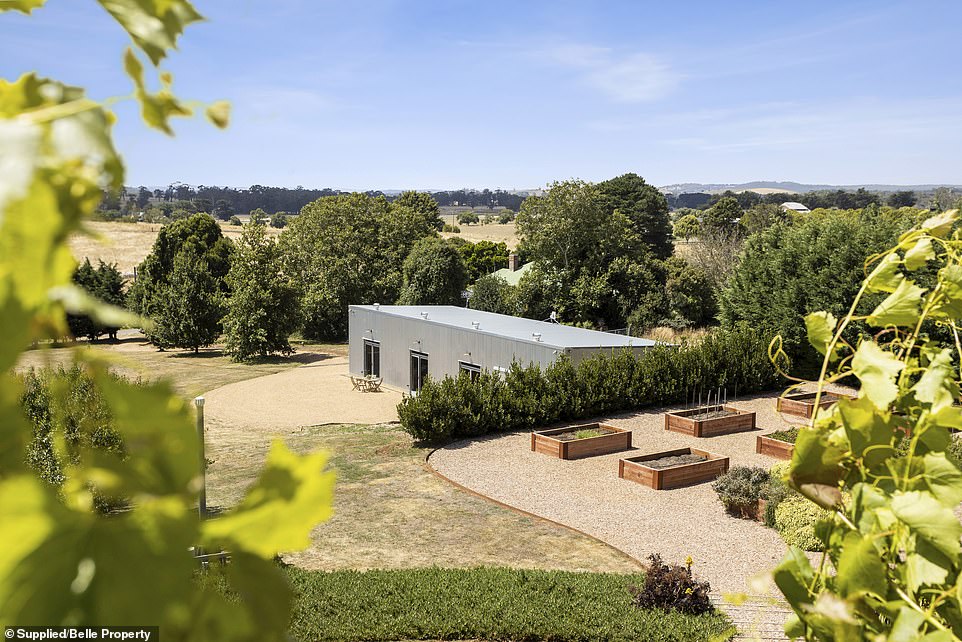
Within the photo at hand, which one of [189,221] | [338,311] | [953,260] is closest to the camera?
[953,260]

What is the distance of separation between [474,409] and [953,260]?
52.0 feet

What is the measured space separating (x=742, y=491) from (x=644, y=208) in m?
46.3

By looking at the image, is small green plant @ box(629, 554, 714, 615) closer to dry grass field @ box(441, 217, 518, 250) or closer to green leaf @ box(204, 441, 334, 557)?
green leaf @ box(204, 441, 334, 557)

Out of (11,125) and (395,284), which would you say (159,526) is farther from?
(395,284)

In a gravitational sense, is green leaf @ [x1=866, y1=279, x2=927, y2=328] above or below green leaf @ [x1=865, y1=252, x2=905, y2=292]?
below

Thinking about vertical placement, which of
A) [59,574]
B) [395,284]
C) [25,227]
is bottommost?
[395,284]

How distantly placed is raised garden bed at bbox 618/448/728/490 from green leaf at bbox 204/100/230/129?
1381 cm

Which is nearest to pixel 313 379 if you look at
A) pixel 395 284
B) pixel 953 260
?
pixel 395 284

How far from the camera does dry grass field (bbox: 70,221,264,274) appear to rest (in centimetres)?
38

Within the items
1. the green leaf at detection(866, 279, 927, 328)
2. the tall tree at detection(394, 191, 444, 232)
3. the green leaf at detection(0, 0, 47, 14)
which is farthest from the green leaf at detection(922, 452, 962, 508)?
A: the tall tree at detection(394, 191, 444, 232)

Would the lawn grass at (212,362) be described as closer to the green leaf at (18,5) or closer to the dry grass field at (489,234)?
the green leaf at (18,5)

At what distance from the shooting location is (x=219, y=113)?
1.47 feet

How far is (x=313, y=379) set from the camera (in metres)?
24.8

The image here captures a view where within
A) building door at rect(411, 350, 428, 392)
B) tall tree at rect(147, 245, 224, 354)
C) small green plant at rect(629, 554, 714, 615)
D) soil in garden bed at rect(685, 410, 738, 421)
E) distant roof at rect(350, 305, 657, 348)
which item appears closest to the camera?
small green plant at rect(629, 554, 714, 615)
